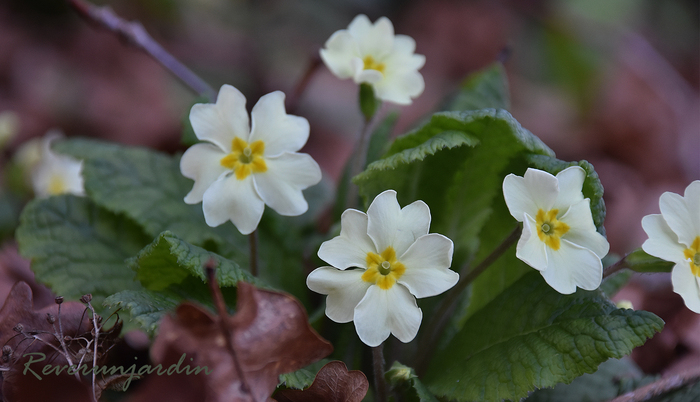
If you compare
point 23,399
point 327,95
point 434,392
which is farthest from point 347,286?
point 327,95

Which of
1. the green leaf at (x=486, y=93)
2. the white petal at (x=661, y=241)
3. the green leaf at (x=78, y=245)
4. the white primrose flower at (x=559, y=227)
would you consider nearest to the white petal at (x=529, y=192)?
the white primrose flower at (x=559, y=227)

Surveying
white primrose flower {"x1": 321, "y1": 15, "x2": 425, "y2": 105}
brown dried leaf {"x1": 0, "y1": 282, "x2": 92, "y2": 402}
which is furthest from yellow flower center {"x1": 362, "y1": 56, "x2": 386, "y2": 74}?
brown dried leaf {"x1": 0, "y1": 282, "x2": 92, "y2": 402}

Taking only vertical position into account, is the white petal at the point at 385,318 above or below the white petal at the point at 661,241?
below

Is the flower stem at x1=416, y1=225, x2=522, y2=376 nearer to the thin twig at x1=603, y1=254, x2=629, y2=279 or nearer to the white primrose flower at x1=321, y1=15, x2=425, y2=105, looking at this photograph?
the thin twig at x1=603, y1=254, x2=629, y2=279

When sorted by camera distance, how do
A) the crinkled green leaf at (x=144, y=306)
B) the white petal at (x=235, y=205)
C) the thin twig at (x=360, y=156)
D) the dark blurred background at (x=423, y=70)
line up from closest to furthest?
the crinkled green leaf at (x=144, y=306)
the white petal at (x=235, y=205)
the thin twig at (x=360, y=156)
the dark blurred background at (x=423, y=70)

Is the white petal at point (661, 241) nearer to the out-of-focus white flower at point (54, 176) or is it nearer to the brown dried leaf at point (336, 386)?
the brown dried leaf at point (336, 386)

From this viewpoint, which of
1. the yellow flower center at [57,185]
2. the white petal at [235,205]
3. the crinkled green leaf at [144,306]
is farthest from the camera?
the yellow flower center at [57,185]

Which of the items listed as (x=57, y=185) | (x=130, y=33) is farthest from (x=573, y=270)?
(x=57, y=185)

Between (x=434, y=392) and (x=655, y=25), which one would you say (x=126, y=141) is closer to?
(x=434, y=392)
